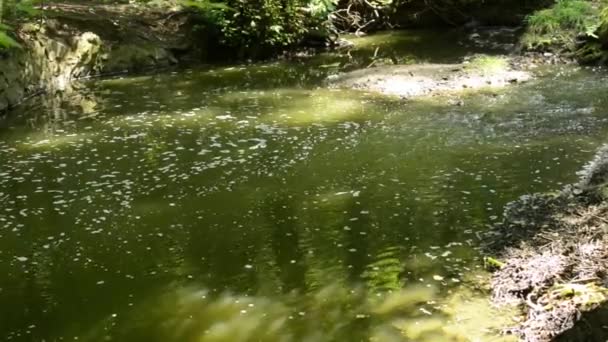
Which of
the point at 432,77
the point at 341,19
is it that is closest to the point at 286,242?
the point at 432,77

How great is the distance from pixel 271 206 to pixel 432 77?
623cm

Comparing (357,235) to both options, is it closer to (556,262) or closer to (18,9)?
Answer: (556,262)

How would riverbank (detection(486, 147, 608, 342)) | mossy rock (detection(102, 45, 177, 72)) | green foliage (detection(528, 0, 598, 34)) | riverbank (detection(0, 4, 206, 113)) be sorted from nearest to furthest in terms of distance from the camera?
riverbank (detection(486, 147, 608, 342)), riverbank (detection(0, 4, 206, 113)), green foliage (detection(528, 0, 598, 34)), mossy rock (detection(102, 45, 177, 72))

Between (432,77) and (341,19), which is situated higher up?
(341,19)

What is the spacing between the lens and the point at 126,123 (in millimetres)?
9867

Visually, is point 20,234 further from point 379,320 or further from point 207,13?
point 207,13

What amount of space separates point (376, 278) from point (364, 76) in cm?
782

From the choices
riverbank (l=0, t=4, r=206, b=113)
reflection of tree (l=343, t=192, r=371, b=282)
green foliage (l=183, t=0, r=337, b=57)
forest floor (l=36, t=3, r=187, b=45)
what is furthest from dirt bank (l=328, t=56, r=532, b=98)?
forest floor (l=36, t=3, r=187, b=45)

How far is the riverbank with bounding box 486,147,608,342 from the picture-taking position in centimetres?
407

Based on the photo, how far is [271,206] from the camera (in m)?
6.51

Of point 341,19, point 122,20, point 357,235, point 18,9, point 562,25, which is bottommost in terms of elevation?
point 357,235

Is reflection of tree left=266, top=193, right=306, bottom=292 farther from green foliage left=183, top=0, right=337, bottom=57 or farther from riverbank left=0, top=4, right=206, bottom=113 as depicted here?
green foliage left=183, top=0, right=337, bottom=57

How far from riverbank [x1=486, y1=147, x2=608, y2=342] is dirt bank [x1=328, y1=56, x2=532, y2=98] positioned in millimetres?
5116

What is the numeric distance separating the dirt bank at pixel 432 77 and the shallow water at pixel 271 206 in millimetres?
527
